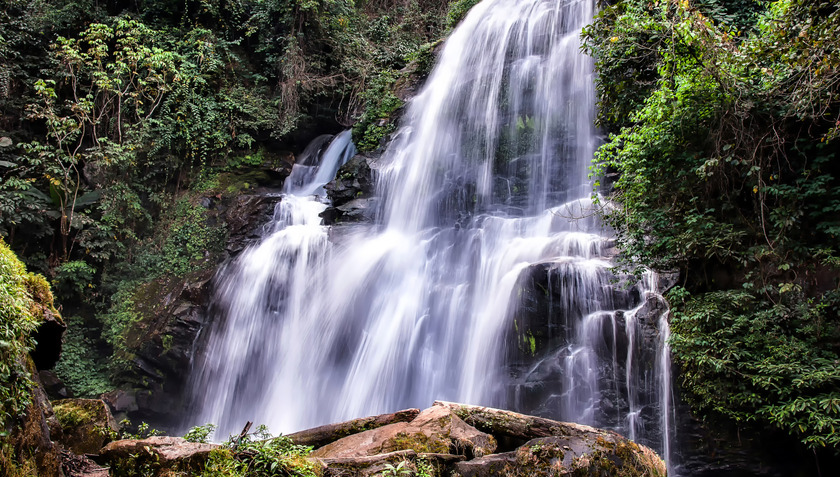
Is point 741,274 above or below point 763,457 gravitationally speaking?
above

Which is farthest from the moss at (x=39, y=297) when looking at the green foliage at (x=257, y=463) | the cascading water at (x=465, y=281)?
the cascading water at (x=465, y=281)

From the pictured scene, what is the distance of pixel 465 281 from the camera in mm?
9328

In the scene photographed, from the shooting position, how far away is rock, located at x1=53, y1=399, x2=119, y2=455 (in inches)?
137

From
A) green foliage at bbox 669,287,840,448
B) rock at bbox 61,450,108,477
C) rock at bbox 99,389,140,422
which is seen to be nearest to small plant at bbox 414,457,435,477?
rock at bbox 61,450,108,477

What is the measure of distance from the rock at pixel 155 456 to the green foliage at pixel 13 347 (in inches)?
32.0

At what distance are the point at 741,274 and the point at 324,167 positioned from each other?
1204 cm

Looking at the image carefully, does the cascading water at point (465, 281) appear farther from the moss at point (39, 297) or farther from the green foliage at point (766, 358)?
the moss at point (39, 297)

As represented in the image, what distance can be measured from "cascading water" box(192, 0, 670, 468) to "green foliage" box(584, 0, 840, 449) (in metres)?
0.84

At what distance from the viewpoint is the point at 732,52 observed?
611 cm

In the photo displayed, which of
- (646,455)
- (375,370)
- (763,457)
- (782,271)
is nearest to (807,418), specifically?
(763,457)

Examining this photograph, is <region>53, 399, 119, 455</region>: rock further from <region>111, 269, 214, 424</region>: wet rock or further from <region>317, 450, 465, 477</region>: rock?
<region>111, 269, 214, 424</region>: wet rock

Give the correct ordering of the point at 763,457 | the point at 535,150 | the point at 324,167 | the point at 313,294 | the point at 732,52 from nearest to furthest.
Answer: the point at 763,457, the point at 732,52, the point at 313,294, the point at 535,150, the point at 324,167

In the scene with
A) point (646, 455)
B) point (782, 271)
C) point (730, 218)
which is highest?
point (730, 218)

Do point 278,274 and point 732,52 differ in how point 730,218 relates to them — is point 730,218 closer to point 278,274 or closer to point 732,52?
point 732,52
